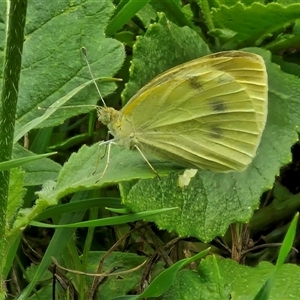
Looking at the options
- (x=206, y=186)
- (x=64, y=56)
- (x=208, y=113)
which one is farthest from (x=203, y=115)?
(x=64, y=56)

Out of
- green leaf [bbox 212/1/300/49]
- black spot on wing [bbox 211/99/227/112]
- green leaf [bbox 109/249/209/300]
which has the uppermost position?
green leaf [bbox 212/1/300/49]

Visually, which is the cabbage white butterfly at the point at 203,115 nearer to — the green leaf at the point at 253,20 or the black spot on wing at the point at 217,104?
the black spot on wing at the point at 217,104

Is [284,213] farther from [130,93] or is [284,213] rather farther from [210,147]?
[130,93]

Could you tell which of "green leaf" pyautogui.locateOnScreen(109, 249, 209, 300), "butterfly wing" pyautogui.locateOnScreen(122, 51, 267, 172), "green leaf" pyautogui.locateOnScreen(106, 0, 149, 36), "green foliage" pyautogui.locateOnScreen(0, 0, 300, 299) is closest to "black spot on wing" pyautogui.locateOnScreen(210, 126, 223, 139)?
"butterfly wing" pyautogui.locateOnScreen(122, 51, 267, 172)

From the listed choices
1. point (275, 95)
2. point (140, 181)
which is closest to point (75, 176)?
point (140, 181)

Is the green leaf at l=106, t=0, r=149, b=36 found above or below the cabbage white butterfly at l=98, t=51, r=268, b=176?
above

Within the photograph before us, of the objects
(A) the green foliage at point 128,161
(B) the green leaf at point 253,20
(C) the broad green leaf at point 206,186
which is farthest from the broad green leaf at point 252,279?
(B) the green leaf at point 253,20

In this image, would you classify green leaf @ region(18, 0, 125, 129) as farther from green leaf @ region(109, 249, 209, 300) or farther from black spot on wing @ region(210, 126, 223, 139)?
green leaf @ region(109, 249, 209, 300)

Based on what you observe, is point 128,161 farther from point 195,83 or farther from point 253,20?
point 253,20
